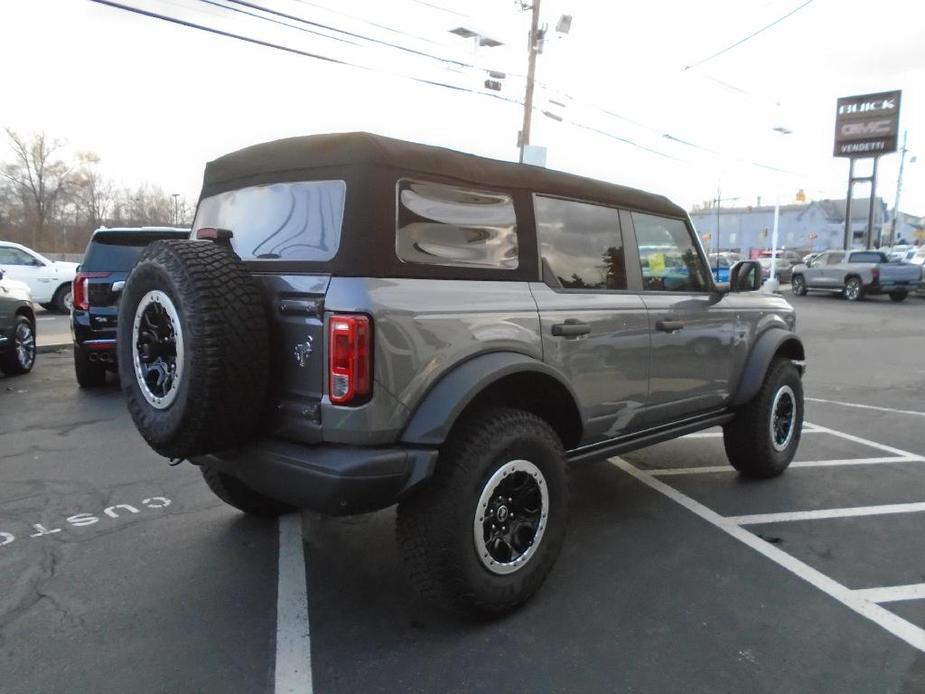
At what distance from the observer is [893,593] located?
10.5ft

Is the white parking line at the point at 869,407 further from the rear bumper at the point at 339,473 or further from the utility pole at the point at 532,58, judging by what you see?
the utility pole at the point at 532,58

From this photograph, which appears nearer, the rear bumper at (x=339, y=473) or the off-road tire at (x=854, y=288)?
the rear bumper at (x=339, y=473)

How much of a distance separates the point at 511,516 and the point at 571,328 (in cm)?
95

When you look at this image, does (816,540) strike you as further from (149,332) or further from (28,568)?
(28,568)

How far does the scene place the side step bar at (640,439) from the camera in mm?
3488

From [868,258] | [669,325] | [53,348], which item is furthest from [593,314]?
[868,258]

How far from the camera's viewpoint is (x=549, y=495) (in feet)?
10.0

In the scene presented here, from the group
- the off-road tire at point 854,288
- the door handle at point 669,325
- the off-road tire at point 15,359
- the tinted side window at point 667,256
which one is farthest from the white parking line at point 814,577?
the off-road tire at point 854,288

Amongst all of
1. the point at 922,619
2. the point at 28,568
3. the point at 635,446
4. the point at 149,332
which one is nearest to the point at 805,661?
the point at 922,619

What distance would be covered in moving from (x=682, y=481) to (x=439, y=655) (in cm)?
284

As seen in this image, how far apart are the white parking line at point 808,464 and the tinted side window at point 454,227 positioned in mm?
2756

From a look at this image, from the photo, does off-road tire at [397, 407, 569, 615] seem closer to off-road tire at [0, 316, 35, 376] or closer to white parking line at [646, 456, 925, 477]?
white parking line at [646, 456, 925, 477]

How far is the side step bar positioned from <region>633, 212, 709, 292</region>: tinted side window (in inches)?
33.5

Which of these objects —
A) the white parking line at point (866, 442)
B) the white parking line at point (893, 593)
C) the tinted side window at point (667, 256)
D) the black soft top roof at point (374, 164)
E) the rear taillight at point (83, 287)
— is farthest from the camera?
the rear taillight at point (83, 287)
